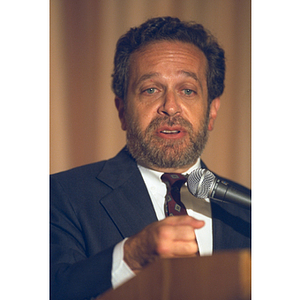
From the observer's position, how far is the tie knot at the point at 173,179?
145cm

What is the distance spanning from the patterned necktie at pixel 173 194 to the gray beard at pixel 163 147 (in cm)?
4

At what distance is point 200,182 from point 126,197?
0.28 meters

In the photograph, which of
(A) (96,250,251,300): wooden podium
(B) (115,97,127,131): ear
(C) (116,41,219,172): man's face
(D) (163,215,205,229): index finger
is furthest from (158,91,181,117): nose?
(A) (96,250,251,300): wooden podium

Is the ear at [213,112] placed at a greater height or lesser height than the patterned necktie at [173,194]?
greater

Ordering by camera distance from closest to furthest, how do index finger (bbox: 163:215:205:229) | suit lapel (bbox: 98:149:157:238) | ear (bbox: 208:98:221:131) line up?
index finger (bbox: 163:215:205:229) < suit lapel (bbox: 98:149:157:238) < ear (bbox: 208:98:221:131)

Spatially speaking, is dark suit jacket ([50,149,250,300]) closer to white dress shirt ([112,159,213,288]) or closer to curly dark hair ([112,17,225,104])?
white dress shirt ([112,159,213,288])

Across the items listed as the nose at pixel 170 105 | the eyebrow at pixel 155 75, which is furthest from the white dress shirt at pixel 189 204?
the eyebrow at pixel 155 75

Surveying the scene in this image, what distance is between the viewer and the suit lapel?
1396mm

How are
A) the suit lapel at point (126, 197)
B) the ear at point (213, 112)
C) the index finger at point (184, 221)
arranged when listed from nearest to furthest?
the index finger at point (184, 221) < the suit lapel at point (126, 197) < the ear at point (213, 112)

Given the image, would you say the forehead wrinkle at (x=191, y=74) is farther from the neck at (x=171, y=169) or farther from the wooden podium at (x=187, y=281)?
the wooden podium at (x=187, y=281)

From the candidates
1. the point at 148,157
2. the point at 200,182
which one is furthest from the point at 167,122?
the point at 200,182

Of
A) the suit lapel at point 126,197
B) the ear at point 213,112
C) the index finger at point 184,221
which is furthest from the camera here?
the ear at point 213,112
